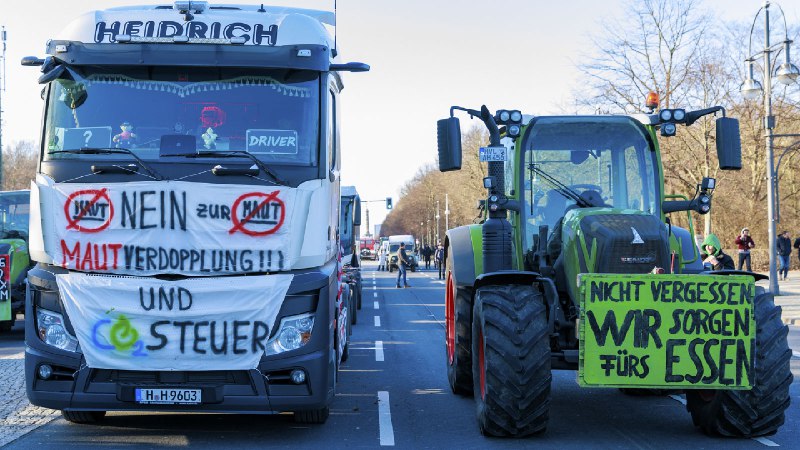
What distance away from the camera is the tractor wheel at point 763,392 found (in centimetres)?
768

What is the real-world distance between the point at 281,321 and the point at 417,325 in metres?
13.4

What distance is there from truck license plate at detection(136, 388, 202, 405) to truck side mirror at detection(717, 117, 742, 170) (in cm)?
481

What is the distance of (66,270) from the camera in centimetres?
768

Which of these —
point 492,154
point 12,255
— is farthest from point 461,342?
point 12,255

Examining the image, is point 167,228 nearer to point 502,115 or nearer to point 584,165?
point 502,115

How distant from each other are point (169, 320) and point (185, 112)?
1670 mm

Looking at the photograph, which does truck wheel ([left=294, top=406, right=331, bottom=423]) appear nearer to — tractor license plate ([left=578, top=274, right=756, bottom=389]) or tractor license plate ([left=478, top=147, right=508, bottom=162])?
tractor license plate ([left=578, top=274, right=756, bottom=389])

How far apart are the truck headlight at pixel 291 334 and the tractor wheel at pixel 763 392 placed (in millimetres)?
3252

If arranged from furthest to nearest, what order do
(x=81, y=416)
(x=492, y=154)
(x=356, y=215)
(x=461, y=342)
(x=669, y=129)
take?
1. (x=356, y=215)
2. (x=461, y=342)
3. (x=669, y=129)
4. (x=492, y=154)
5. (x=81, y=416)

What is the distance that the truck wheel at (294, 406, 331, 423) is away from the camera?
854 cm

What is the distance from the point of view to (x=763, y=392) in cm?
768

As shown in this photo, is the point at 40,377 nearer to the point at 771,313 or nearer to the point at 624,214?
the point at 624,214

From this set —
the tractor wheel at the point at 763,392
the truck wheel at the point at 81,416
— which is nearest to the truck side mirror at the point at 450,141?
the tractor wheel at the point at 763,392

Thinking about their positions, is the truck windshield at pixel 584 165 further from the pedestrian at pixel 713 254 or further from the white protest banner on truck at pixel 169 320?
the pedestrian at pixel 713 254
